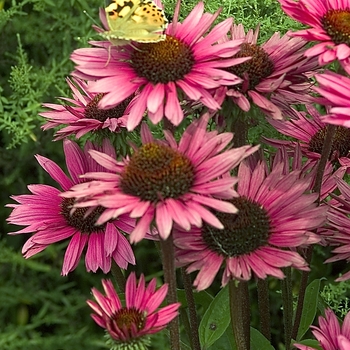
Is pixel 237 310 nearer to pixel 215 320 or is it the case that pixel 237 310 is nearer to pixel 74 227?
pixel 215 320

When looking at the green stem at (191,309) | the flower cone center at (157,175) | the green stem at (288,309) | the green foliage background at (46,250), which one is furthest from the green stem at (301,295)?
the green foliage background at (46,250)

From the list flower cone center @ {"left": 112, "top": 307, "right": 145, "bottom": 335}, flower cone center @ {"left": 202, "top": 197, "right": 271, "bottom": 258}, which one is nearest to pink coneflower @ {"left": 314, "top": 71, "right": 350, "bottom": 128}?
flower cone center @ {"left": 202, "top": 197, "right": 271, "bottom": 258}

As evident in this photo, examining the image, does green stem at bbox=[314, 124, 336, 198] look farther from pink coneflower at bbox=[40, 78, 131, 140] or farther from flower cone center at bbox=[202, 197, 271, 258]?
pink coneflower at bbox=[40, 78, 131, 140]

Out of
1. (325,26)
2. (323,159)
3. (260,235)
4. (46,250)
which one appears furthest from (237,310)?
(46,250)

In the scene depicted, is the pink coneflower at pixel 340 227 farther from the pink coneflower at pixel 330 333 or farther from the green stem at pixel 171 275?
the green stem at pixel 171 275

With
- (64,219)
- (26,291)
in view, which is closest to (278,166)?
(64,219)

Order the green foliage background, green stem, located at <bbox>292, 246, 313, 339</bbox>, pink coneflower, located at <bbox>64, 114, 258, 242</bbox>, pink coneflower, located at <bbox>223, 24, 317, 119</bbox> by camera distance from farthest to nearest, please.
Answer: the green foliage background → green stem, located at <bbox>292, 246, 313, 339</bbox> → pink coneflower, located at <bbox>223, 24, 317, 119</bbox> → pink coneflower, located at <bbox>64, 114, 258, 242</bbox>
